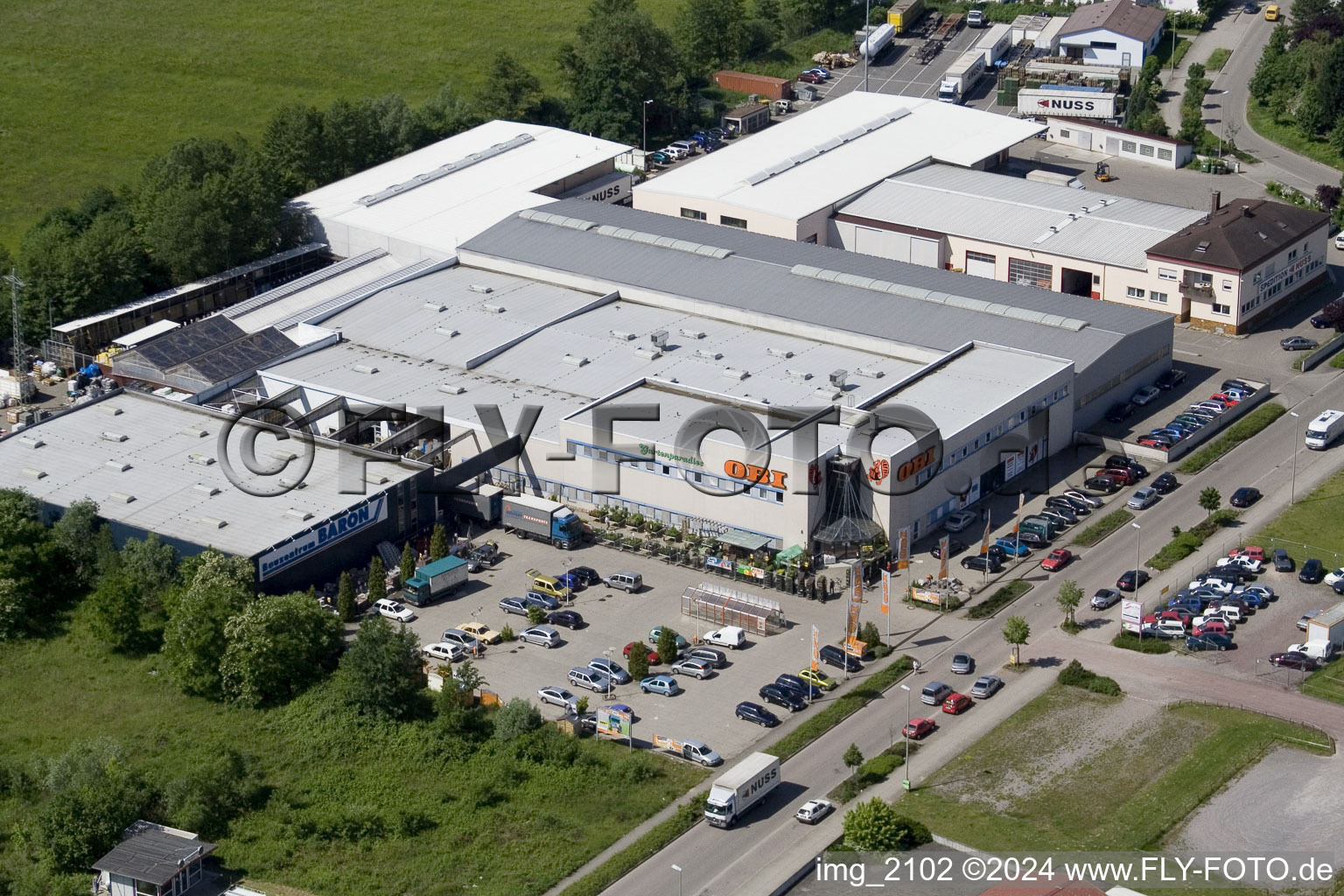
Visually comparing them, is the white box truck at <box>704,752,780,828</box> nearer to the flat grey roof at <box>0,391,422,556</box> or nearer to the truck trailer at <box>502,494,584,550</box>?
the truck trailer at <box>502,494,584,550</box>

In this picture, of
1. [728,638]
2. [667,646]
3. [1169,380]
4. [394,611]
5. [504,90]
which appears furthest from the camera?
[504,90]

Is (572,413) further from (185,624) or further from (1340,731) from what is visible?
(1340,731)

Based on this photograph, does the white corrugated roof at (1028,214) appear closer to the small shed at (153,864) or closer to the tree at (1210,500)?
the tree at (1210,500)

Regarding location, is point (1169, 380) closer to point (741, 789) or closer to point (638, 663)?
point (638, 663)

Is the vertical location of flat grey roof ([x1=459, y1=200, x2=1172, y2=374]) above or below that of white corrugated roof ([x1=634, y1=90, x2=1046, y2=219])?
below

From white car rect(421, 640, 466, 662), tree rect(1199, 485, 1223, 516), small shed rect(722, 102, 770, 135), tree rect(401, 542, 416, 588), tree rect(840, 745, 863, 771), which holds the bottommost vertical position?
white car rect(421, 640, 466, 662)

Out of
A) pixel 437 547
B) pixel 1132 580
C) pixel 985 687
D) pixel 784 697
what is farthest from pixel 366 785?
pixel 1132 580

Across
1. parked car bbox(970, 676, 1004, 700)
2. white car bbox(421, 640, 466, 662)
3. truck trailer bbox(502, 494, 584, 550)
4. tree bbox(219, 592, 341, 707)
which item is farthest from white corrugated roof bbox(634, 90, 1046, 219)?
tree bbox(219, 592, 341, 707)
